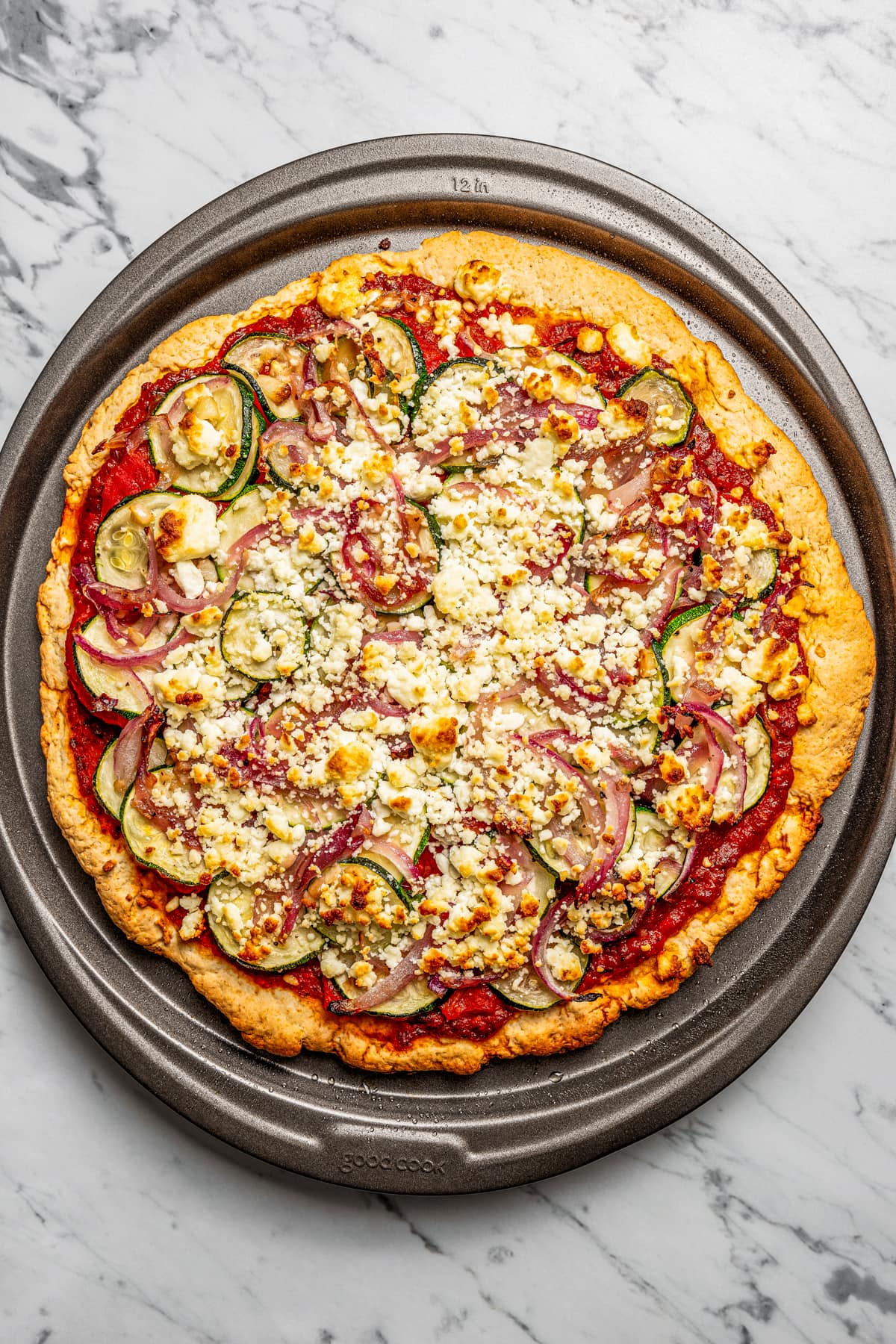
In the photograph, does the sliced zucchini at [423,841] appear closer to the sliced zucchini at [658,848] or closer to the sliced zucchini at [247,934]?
the sliced zucchini at [247,934]

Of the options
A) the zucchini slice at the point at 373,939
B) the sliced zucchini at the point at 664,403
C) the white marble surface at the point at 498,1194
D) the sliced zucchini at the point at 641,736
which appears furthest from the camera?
the white marble surface at the point at 498,1194

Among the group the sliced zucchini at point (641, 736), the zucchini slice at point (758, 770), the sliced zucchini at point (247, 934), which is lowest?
the sliced zucchini at point (247, 934)

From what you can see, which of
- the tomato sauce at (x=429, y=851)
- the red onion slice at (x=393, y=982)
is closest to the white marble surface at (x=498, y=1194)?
the tomato sauce at (x=429, y=851)

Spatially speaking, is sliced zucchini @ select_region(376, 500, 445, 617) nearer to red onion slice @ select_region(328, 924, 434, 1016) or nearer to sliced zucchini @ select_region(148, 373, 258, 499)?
sliced zucchini @ select_region(148, 373, 258, 499)

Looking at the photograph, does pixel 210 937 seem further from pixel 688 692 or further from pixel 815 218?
pixel 815 218

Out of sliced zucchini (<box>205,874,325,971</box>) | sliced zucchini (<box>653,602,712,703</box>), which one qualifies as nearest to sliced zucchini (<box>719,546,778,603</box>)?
sliced zucchini (<box>653,602,712,703</box>)

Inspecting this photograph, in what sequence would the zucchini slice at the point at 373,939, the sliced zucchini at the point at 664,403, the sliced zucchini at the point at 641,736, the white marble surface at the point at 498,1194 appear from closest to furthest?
the zucchini slice at the point at 373,939 < the sliced zucchini at the point at 641,736 < the sliced zucchini at the point at 664,403 < the white marble surface at the point at 498,1194

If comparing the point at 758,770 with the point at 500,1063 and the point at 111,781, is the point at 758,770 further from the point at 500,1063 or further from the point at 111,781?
the point at 111,781
